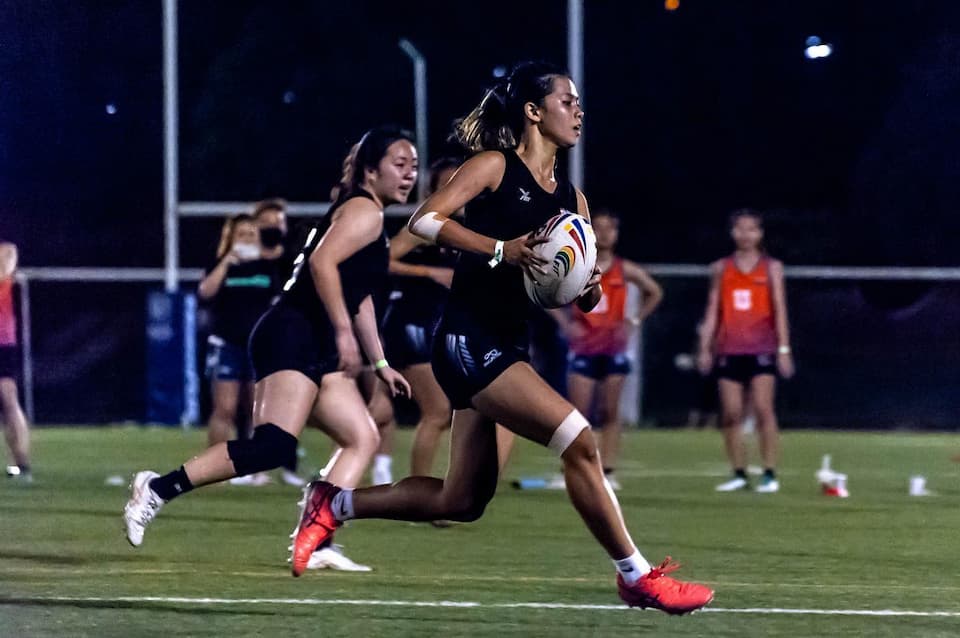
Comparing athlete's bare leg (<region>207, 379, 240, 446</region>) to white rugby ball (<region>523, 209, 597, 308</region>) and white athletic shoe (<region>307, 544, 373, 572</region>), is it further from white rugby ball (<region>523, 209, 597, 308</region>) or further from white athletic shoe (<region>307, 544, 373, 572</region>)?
white rugby ball (<region>523, 209, 597, 308</region>)

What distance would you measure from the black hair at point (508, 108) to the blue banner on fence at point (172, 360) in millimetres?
15137

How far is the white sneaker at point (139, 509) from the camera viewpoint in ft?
25.5

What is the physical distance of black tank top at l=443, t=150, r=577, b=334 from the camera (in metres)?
6.73

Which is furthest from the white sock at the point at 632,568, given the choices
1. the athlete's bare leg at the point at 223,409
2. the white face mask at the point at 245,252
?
the white face mask at the point at 245,252

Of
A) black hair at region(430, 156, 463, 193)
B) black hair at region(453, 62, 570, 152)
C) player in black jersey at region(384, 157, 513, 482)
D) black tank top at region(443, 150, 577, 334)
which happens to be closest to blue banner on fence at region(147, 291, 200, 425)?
player in black jersey at region(384, 157, 513, 482)

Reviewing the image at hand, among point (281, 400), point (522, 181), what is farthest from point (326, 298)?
point (522, 181)

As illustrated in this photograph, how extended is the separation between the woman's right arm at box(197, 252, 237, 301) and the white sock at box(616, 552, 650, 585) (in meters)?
7.36

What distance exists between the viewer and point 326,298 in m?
8.12

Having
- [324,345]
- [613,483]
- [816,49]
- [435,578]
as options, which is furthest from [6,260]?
[816,49]

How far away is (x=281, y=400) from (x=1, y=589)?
4.58 feet

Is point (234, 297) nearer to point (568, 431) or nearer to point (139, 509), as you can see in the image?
point (139, 509)

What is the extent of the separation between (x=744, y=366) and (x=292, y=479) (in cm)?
345

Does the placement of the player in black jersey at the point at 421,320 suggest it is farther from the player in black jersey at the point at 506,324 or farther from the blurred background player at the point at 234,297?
the player in black jersey at the point at 506,324

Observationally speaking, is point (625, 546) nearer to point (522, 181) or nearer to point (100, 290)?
point (522, 181)
